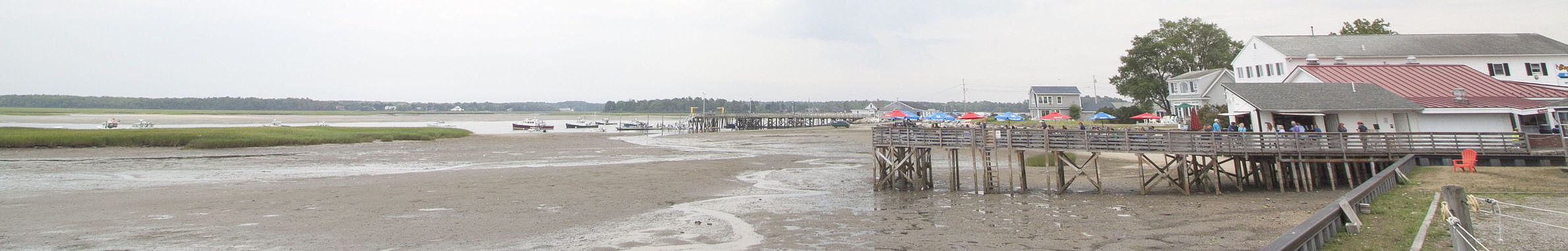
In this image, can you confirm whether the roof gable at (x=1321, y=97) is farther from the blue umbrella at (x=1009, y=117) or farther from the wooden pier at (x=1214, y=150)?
the blue umbrella at (x=1009, y=117)

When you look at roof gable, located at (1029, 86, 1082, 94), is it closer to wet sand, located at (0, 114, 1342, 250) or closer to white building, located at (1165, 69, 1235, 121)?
white building, located at (1165, 69, 1235, 121)

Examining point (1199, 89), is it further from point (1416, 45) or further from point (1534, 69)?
point (1534, 69)

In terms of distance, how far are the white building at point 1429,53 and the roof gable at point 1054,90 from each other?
126 ft

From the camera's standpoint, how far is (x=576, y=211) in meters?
18.4

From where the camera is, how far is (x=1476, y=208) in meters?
10.1

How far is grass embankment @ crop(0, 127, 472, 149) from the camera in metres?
43.1

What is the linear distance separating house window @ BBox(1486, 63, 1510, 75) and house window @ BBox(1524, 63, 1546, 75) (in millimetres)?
886

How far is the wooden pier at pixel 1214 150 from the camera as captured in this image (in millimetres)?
18766

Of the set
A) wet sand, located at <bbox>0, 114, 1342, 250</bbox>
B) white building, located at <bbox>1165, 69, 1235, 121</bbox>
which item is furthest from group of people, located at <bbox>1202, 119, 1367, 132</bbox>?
white building, located at <bbox>1165, 69, 1235, 121</bbox>

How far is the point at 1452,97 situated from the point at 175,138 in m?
69.2

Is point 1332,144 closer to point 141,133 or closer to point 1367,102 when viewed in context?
point 1367,102

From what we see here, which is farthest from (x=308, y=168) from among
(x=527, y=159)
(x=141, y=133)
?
(x=141, y=133)

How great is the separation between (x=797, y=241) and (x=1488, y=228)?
1022 centimetres

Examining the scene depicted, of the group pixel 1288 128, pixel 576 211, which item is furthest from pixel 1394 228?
pixel 1288 128
